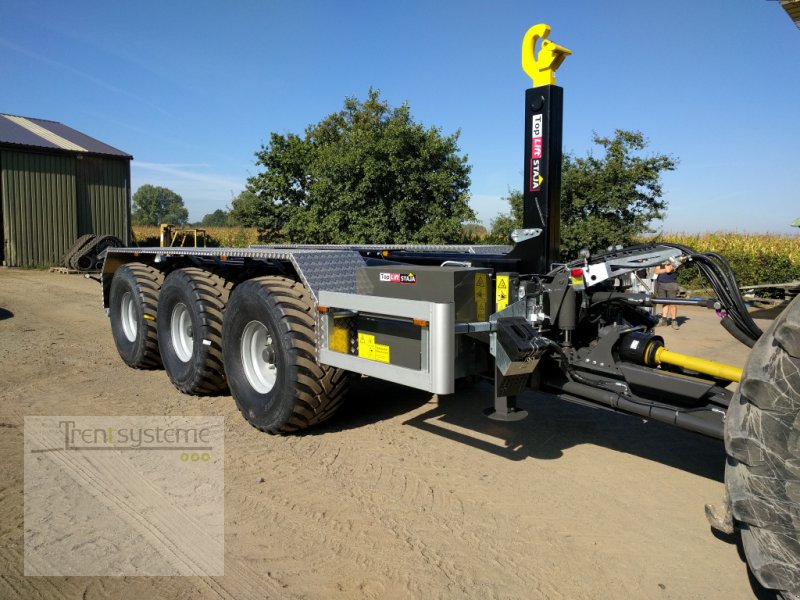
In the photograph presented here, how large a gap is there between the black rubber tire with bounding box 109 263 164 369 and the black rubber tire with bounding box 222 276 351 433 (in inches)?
92.1

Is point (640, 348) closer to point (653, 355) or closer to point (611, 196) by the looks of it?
point (653, 355)

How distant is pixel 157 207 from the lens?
109 m

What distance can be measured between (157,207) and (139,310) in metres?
111

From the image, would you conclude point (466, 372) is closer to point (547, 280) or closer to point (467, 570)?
point (547, 280)

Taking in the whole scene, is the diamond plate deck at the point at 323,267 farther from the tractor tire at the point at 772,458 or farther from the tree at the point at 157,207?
the tree at the point at 157,207

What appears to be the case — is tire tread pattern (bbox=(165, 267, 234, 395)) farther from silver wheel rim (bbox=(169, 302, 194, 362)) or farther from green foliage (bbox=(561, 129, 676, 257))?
green foliage (bbox=(561, 129, 676, 257))

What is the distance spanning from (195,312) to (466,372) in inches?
115

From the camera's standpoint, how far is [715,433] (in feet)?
11.1

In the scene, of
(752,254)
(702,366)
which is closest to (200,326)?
(702,366)

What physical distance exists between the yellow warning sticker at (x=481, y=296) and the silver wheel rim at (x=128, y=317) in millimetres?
5090

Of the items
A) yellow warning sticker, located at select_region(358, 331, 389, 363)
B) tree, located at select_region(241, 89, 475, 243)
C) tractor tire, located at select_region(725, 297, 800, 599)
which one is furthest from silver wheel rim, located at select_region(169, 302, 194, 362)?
tree, located at select_region(241, 89, 475, 243)

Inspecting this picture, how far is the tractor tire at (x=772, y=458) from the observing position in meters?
2.44

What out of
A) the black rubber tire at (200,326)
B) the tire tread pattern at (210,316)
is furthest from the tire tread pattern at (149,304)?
the tire tread pattern at (210,316)

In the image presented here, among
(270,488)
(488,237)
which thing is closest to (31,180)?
(488,237)
